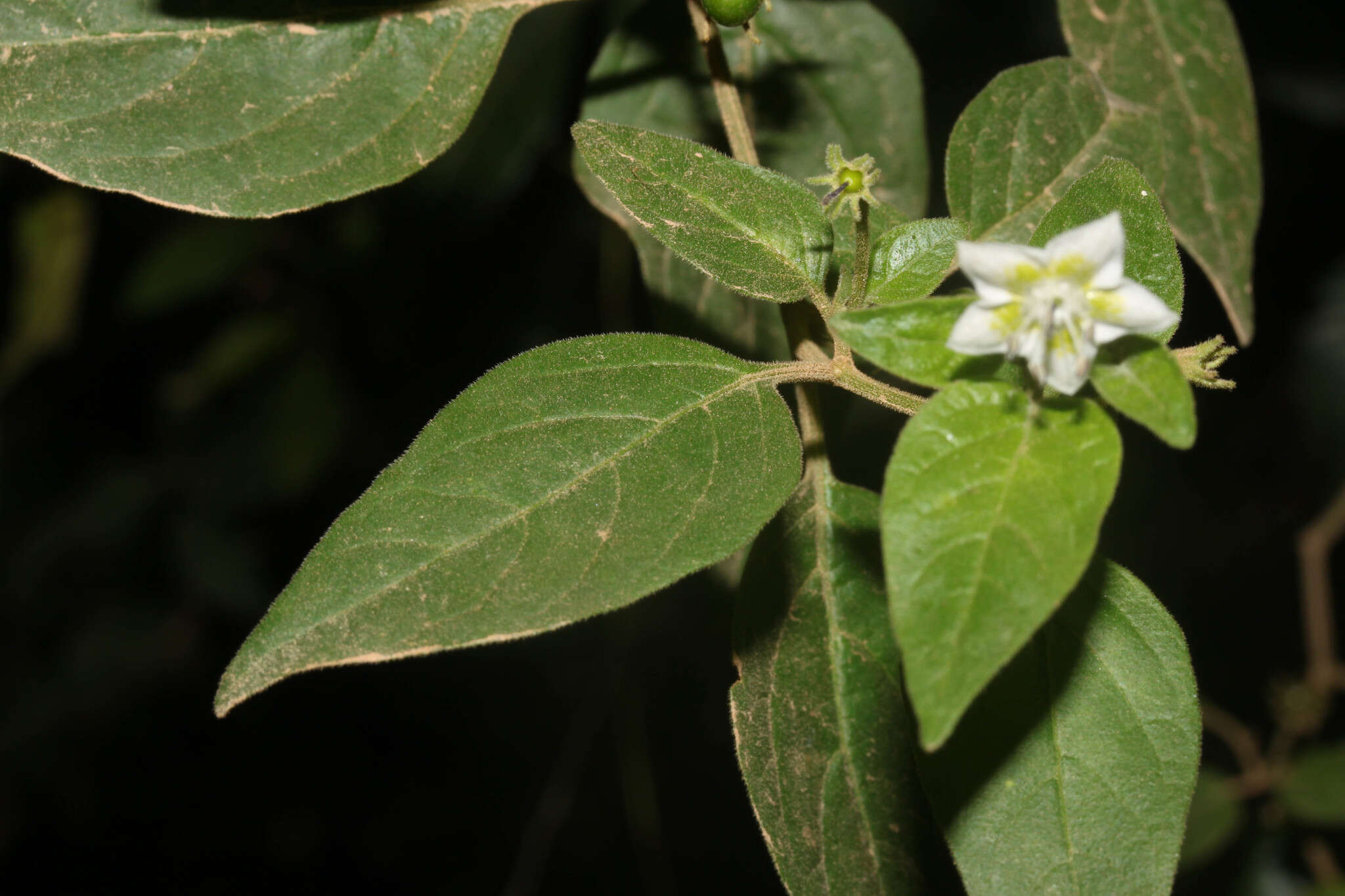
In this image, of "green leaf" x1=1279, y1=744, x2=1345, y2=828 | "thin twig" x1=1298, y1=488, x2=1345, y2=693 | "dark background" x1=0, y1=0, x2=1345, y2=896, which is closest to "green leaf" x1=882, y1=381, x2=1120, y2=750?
"dark background" x1=0, y1=0, x2=1345, y2=896

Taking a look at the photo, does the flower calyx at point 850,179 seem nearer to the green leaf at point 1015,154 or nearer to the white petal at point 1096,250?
the white petal at point 1096,250

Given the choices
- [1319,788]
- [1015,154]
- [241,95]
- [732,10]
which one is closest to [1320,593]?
[1319,788]

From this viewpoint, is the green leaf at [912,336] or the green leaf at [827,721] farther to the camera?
the green leaf at [827,721]

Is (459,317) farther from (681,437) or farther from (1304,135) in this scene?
(1304,135)

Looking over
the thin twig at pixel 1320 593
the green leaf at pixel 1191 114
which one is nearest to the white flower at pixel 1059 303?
the green leaf at pixel 1191 114

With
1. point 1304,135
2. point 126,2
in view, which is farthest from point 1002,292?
point 1304,135

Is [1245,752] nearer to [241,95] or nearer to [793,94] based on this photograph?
[793,94]

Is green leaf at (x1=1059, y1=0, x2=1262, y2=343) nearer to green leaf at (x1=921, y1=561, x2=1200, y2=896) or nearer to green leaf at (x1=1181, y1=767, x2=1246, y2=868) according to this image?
green leaf at (x1=921, y1=561, x2=1200, y2=896)
